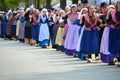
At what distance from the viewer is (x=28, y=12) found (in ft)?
89.4

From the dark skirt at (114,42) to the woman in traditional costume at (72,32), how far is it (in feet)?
11.0

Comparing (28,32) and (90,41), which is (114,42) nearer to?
(90,41)

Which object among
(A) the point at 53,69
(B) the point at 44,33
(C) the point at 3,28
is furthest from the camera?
(C) the point at 3,28

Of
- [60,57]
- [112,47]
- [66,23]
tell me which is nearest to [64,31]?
[66,23]

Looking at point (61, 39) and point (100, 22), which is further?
point (61, 39)

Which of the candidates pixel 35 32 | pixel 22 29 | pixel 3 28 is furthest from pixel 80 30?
pixel 3 28

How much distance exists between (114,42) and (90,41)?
5.66ft

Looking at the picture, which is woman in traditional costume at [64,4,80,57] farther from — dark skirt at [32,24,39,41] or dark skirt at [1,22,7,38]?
dark skirt at [1,22,7,38]

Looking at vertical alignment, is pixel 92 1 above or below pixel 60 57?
above

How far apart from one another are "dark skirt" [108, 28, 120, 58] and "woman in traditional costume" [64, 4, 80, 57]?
337cm

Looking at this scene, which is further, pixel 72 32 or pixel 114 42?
pixel 72 32

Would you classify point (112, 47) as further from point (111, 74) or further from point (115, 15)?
point (111, 74)

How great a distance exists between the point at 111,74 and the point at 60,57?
18.0 ft

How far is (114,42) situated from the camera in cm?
1500
